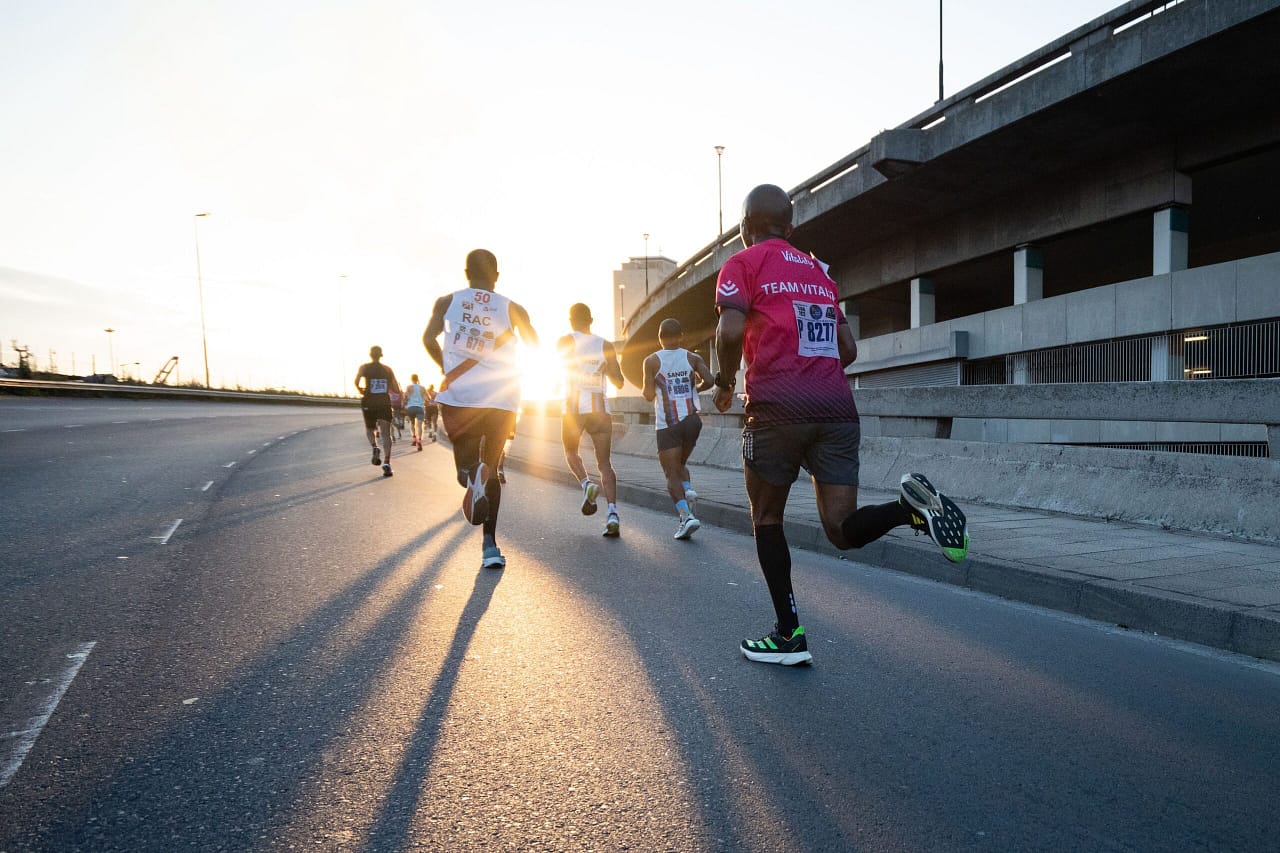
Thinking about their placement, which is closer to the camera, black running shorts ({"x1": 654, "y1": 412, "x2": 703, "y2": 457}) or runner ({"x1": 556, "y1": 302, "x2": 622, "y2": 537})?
A: black running shorts ({"x1": 654, "y1": 412, "x2": 703, "y2": 457})

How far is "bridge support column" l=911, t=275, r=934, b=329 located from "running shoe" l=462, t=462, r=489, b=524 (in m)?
19.0

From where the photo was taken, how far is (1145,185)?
53.8 ft

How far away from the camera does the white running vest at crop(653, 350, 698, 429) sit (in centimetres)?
742

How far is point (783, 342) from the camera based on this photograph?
12.0 ft

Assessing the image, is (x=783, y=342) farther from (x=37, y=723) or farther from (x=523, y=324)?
(x=37, y=723)

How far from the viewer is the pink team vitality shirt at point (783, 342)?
363cm

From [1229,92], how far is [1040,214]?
480cm

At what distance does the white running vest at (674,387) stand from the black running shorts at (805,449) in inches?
148

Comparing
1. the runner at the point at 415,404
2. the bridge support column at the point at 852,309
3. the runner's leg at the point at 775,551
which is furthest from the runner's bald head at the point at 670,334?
the bridge support column at the point at 852,309

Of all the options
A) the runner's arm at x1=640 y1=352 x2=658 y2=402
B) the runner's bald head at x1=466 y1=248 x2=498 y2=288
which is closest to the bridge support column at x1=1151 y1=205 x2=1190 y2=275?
the runner's arm at x1=640 y1=352 x2=658 y2=402

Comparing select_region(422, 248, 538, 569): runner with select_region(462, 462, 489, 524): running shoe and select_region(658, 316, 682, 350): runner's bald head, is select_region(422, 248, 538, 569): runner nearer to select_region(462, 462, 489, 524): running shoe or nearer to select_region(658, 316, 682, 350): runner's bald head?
select_region(462, 462, 489, 524): running shoe

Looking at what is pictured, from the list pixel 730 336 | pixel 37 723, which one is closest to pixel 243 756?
pixel 37 723

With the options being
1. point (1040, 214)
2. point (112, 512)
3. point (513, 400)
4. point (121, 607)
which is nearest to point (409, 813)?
point (121, 607)

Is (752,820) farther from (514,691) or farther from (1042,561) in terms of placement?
(1042,561)
